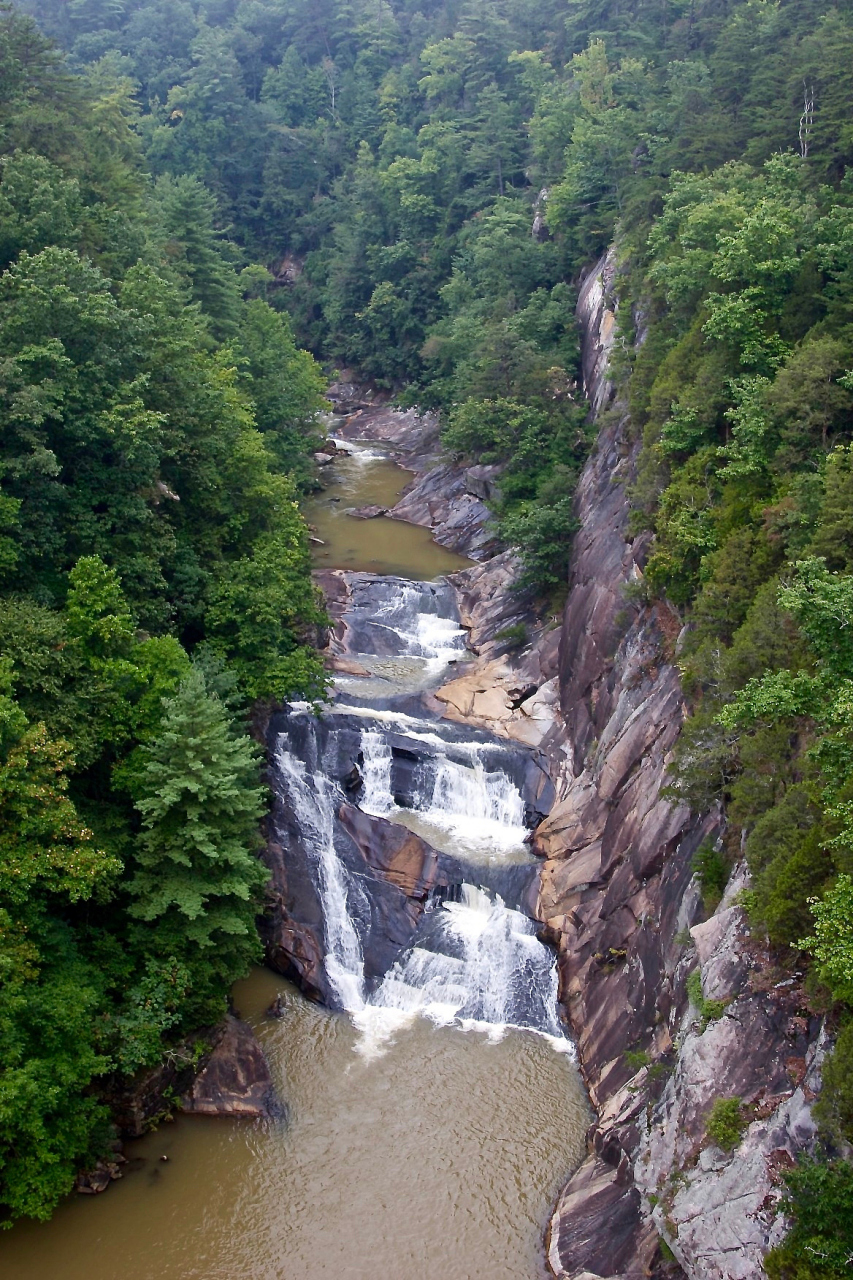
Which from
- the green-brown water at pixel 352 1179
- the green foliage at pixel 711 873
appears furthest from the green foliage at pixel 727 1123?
the green-brown water at pixel 352 1179

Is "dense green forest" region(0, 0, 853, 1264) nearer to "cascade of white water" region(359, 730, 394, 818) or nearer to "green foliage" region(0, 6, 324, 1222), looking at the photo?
"green foliage" region(0, 6, 324, 1222)

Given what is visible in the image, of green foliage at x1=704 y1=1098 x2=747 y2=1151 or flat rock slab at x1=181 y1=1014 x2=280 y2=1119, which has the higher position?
green foliage at x1=704 y1=1098 x2=747 y2=1151

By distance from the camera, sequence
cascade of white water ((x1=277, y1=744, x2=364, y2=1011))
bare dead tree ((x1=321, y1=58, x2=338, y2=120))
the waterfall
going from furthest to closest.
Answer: bare dead tree ((x1=321, y1=58, x2=338, y2=120)), cascade of white water ((x1=277, y1=744, x2=364, y2=1011)), the waterfall

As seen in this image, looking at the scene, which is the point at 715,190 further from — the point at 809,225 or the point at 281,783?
the point at 281,783

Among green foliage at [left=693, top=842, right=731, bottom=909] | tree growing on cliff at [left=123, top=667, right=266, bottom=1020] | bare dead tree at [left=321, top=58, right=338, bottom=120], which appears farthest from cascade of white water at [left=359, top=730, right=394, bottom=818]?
bare dead tree at [left=321, top=58, right=338, bottom=120]

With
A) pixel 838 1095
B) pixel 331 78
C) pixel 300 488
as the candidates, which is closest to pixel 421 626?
pixel 300 488

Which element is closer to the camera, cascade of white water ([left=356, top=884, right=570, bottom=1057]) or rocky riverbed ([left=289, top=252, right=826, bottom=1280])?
rocky riverbed ([left=289, top=252, right=826, bottom=1280])

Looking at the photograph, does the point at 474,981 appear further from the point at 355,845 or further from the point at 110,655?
the point at 110,655
